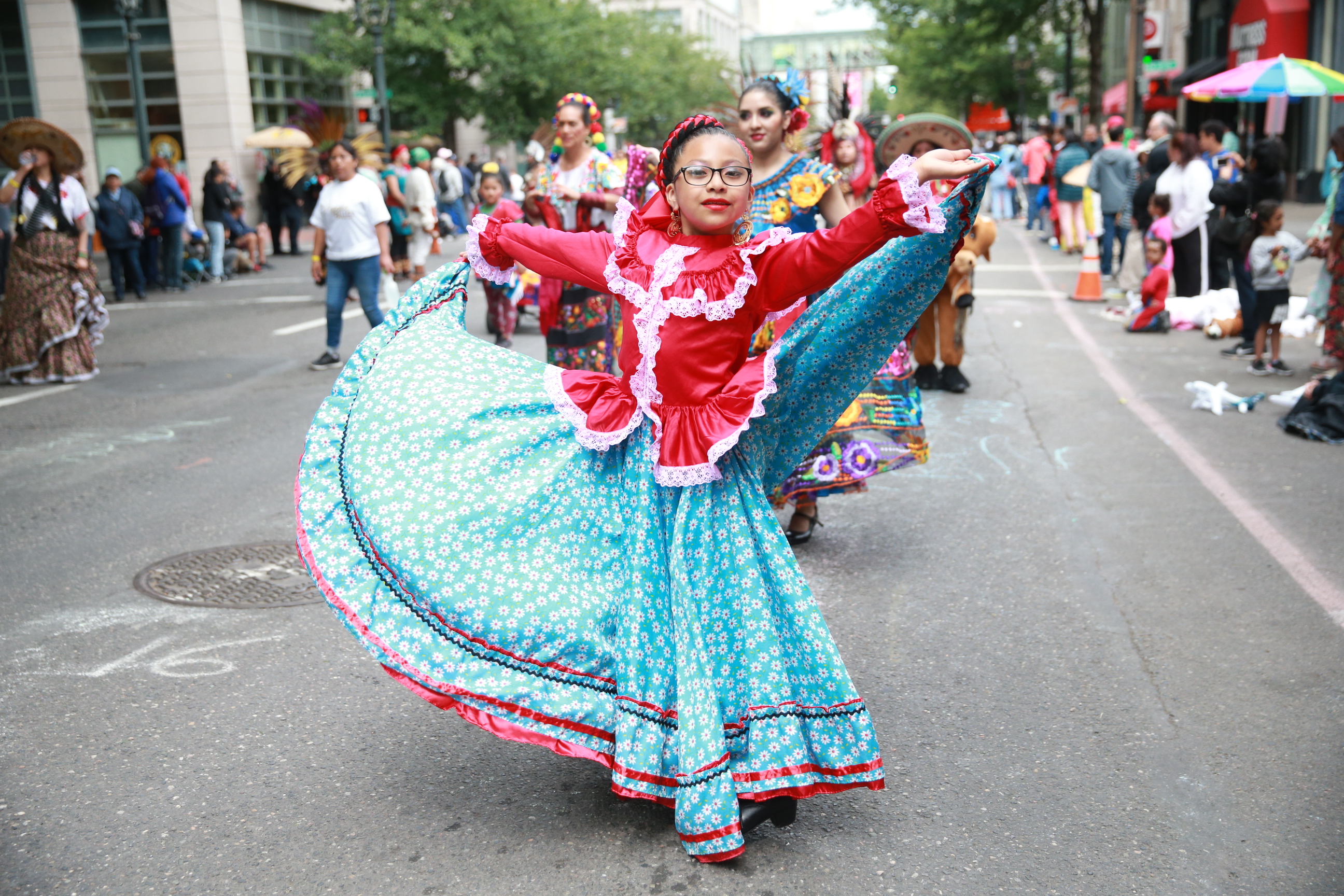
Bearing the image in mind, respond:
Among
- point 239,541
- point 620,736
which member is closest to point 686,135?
point 620,736

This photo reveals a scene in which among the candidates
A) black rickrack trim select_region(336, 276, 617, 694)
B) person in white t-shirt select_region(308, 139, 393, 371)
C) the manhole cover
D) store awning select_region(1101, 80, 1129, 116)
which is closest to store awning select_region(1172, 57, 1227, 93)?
store awning select_region(1101, 80, 1129, 116)

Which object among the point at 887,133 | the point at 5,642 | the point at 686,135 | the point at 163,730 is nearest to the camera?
the point at 686,135

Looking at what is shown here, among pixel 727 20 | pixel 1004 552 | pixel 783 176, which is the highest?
pixel 727 20

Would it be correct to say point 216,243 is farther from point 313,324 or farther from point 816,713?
point 816,713

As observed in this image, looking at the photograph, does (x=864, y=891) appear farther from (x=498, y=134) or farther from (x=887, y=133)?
(x=498, y=134)

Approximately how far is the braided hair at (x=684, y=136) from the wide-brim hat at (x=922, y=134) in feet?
15.9

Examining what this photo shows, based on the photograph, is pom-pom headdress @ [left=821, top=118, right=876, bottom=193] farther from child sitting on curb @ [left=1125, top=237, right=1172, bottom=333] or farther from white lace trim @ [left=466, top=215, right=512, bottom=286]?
white lace trim @ [left=466, top=215, right=512, bottom=286]

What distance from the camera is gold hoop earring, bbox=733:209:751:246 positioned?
3.28 meters

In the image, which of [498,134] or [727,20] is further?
[727,20]

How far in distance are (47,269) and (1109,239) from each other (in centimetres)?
1240

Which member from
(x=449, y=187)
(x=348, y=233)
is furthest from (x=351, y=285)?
(x=449, y=187)

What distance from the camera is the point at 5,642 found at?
4.38 m

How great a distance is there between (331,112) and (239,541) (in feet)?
26.7

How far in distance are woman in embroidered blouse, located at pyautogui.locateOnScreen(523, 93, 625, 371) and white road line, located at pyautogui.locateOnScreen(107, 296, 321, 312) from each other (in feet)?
29.4
